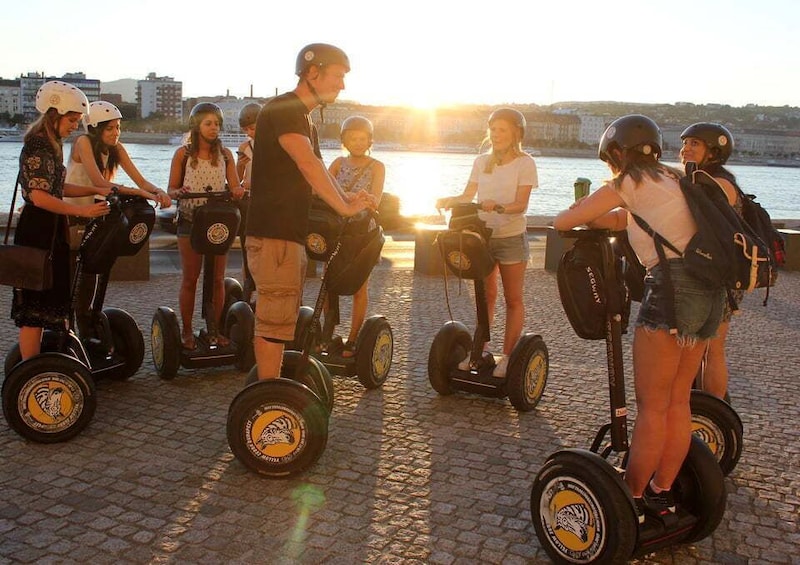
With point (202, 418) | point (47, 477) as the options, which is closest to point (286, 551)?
point (47, 477)

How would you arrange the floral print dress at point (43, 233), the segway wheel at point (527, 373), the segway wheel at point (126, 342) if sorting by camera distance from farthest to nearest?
the segway wheel at point (126, 342) → the segway wheel at point (527, 373) → the floral print dress at point (43, 233)

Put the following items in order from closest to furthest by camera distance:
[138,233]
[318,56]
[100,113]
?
[318,56] → [138,233] → [100,113]

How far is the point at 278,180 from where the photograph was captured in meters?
4.00

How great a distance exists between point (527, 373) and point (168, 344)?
227cm

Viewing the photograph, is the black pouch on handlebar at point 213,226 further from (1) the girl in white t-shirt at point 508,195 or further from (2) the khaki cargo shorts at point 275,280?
(2) the khaki cargo shorts at point 275,280

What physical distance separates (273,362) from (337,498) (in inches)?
27.7

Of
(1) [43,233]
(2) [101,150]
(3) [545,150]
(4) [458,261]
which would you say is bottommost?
(3) [545,150]

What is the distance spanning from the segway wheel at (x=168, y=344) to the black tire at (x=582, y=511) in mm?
3001

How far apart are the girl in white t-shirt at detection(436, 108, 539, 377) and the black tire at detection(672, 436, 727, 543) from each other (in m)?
2.02

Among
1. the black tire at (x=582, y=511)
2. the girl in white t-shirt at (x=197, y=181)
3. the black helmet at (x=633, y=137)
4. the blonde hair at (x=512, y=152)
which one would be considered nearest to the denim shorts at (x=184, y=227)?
the girl in white t-shirt at (x=197, y=181)

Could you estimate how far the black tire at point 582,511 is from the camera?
318 centimetres

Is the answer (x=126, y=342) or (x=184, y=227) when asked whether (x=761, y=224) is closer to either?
(x=184, y=227)

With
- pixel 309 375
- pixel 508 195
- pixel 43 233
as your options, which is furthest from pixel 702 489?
pixel 43 233

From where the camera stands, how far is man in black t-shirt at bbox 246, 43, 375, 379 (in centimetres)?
389
